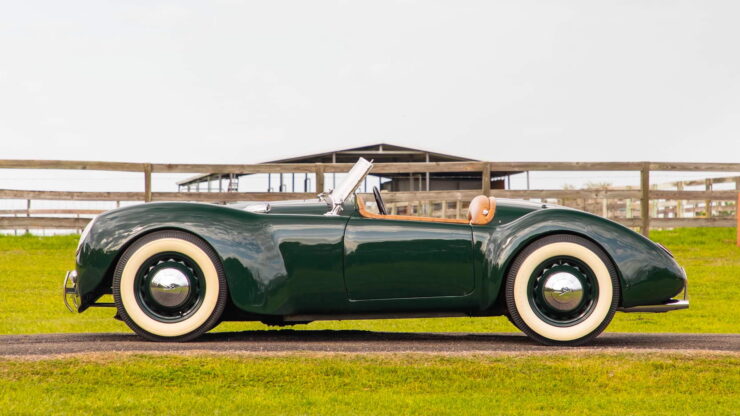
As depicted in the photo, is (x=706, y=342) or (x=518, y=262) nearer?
(x=518, y=262)

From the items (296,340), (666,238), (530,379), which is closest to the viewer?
(530,379)

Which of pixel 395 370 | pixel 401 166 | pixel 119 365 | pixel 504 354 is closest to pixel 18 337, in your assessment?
pixel 119 365

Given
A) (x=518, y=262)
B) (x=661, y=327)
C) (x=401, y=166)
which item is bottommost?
(x=661, y=327)

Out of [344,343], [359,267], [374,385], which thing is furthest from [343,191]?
[374,385]

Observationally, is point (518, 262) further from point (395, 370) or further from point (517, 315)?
point (395, 370)

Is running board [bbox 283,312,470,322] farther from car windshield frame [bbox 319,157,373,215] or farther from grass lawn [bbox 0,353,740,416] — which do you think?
car windshield frame [bbox 319,157,373,215]

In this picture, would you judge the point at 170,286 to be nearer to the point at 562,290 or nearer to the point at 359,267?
the point at 359,267

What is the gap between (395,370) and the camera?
493 cm

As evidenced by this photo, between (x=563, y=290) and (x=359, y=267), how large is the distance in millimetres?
1335

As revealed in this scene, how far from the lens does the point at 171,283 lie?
5359 mm

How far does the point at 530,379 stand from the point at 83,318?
5.35 metres

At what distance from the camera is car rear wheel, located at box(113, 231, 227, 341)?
536 centimetres

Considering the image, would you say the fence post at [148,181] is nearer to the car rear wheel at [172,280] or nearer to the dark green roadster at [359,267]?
the dark green roadster at [359,267]

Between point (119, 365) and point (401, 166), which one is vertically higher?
point (401, 166)
